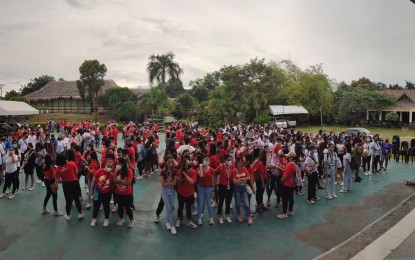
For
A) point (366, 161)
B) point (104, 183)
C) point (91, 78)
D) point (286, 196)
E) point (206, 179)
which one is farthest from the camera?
point (91, 78)

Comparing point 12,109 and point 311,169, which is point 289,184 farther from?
point 12,109

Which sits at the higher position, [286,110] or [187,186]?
[286,110]

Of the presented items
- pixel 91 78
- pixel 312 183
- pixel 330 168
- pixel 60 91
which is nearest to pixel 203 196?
pixel 312 183

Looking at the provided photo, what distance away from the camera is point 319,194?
29.7 feet

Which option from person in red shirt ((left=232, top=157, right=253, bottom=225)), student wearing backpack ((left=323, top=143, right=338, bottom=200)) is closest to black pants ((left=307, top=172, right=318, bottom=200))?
student wearing backpack ((left=323, top=143, right=338, bottom=200))

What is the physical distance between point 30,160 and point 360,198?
9621 millimetres

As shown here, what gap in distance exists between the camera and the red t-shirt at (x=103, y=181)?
243 inches

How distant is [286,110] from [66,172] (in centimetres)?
3064

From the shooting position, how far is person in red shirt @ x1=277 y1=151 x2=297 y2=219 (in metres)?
6.91

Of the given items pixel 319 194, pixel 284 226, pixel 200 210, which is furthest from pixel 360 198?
pixel 200 210

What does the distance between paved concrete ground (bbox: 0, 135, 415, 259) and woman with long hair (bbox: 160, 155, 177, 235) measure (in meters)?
0.27

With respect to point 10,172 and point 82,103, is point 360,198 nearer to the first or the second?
point 10,172

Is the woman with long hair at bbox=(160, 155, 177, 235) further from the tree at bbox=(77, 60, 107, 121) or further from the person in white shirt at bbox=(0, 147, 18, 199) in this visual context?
the tree at bbox=(77, 60, 107, 121)

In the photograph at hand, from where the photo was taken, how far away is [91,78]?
125 ft
